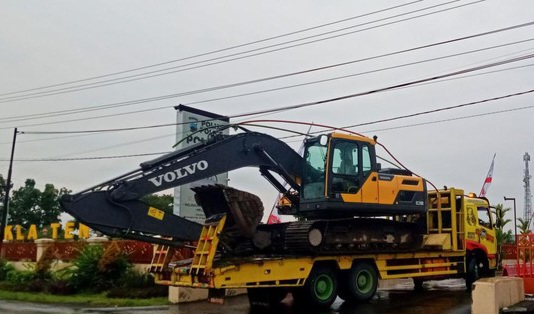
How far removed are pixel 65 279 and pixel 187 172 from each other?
9436mm

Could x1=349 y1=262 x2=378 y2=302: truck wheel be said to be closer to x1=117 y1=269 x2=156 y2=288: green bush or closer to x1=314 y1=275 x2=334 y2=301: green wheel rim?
x1=314 y1=275 x2=334 y2=301: green wheel rim

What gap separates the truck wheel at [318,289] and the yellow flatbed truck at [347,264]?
0.9 inches

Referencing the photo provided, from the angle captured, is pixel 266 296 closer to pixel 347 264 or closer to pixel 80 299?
pixel 347 264

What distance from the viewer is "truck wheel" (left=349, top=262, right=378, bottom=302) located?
1386cm

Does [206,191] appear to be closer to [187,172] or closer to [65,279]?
[187,172]

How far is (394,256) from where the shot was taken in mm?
14883

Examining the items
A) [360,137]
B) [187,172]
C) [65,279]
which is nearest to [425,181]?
[360,137]

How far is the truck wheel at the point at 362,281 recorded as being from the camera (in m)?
13.9

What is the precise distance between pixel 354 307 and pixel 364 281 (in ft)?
3.10

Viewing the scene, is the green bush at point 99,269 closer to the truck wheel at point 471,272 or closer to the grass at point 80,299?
the grass at point 80,299

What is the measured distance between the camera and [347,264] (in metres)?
13.8

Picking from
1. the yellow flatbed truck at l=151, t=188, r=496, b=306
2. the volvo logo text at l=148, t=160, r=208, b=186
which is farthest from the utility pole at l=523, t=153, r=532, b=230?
the volvo logo text at l=148, t=160, r=208, b=186

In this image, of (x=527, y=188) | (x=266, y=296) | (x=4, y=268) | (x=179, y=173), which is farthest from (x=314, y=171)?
(x=527, y=188)

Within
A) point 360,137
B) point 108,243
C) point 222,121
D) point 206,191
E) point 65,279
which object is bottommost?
point 65,279
